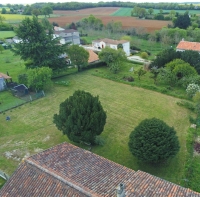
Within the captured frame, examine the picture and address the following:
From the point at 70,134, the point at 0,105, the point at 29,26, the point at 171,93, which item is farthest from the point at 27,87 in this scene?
the point at 171,93

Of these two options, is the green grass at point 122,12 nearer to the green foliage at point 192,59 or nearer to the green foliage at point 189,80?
the green foliage at point 192,59

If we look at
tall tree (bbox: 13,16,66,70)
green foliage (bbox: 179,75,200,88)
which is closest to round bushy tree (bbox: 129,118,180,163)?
green foliage (bbox: 179,75,200,88)

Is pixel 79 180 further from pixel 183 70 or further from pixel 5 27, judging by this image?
pixel 5 27

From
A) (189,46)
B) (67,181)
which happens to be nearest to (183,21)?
(189,46)

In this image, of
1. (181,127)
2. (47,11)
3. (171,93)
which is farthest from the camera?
(47,11)

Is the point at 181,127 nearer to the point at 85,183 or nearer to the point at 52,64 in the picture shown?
the point at 85,183
